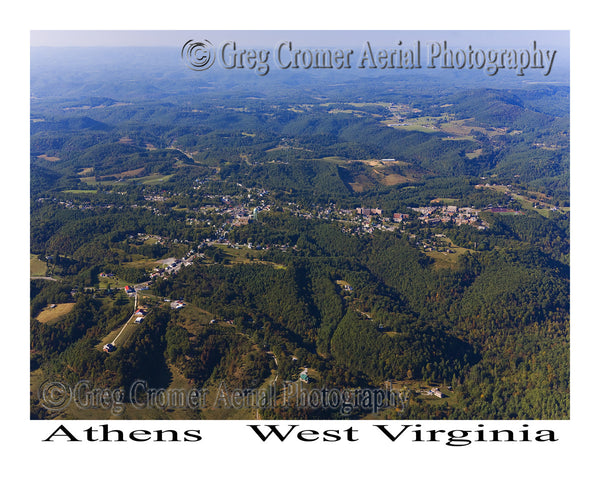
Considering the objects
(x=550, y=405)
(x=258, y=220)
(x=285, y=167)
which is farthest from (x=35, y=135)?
(x=550, y=405)

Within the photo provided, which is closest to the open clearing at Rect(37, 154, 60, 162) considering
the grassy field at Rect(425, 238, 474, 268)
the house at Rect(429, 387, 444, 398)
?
the grassy field at Rect(425, 238, 474, 268)

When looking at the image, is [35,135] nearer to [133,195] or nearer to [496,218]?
[133,195]

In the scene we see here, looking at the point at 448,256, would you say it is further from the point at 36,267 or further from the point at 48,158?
the point at 48,158

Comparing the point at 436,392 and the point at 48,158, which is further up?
the point at 48,158

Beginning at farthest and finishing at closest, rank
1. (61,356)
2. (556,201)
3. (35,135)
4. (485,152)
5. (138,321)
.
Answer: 1. (35,135)
2. (485,152)
3. (556,201)
4. (138,321)
5. (61,356)

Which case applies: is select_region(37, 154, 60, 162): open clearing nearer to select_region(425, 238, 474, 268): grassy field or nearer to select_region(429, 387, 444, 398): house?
select_region(425, 238, 474, 268): grassy field

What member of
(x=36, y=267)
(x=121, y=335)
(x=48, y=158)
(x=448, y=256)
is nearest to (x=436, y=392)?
(x=121, y=335)
